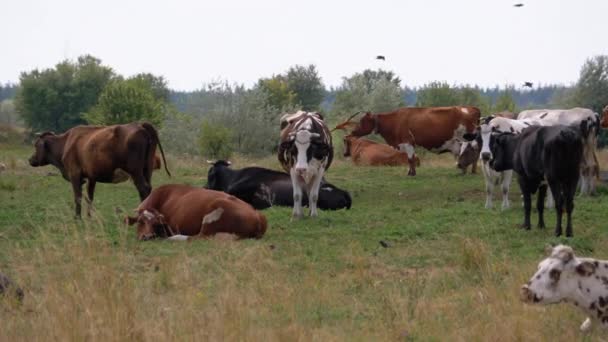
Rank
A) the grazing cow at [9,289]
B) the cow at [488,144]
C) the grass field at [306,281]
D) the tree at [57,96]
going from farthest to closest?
the tree at [57,96], the cow at [488,144], the grazing cow at [9,289], the grass field at [306,281]

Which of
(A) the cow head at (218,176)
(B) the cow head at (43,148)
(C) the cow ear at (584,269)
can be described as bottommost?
(A) the cow head at (218,176)

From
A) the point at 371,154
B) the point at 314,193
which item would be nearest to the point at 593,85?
the point at 371,154

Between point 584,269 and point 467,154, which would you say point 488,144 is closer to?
point 467,154

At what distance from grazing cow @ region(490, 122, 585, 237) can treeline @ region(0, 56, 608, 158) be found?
2224 cm

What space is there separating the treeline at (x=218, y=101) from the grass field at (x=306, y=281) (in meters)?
21.9

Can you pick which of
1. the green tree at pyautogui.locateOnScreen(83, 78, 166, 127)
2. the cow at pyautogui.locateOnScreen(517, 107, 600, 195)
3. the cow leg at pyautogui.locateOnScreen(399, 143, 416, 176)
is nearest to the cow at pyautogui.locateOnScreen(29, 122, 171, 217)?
the cow at pyautogui.locateOnScreen(517, 107, 600, 195)

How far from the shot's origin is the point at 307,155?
50.5 feet

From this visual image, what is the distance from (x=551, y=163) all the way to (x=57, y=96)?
55.6 metres

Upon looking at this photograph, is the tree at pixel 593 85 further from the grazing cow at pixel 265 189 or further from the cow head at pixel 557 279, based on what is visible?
the cow head at pixel 557 279

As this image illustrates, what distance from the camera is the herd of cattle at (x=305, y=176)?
23.7 ft

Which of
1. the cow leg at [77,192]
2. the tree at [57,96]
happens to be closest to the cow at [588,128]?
the cow leg at [77,192]

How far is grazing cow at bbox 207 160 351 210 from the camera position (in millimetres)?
17031

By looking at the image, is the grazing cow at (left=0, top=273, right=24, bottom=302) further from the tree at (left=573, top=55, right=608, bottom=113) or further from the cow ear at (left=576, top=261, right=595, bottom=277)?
the tree at (left=573, top=55, right=608, bottom=113)

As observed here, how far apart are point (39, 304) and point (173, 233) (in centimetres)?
596
